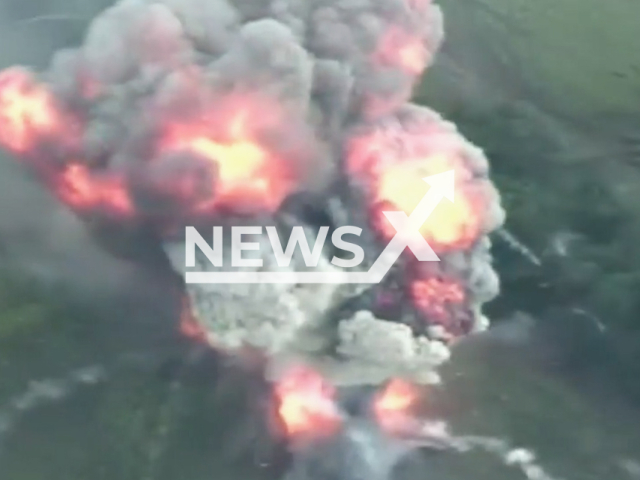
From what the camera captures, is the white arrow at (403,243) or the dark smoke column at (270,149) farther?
the white arrow at (403,243)

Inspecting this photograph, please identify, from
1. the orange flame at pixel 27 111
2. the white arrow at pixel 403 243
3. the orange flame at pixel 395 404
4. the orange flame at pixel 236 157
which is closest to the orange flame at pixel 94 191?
the orange flame at pixel 27 111

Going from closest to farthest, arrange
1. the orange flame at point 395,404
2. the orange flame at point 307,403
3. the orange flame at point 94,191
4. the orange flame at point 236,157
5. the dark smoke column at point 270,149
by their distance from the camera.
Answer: the dark smoke column at point 270,149, the orange flame at point 236,157, the orange flame at point 94,191, the orange flame at point 307,403, the orange flame at point 395,404

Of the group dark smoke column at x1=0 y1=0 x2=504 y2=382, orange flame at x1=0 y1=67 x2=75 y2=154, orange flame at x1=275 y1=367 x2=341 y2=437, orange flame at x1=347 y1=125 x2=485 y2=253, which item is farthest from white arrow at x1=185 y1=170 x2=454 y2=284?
orange flame at x1=0 y1=67 x2=75 y2=154

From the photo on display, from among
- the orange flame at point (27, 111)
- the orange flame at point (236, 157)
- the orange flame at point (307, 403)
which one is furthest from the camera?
the orange flame at point (307, 403)

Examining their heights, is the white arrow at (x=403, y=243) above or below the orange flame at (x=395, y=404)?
above

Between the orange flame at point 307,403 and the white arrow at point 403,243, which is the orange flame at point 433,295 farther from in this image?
the orange flame at point 307,403

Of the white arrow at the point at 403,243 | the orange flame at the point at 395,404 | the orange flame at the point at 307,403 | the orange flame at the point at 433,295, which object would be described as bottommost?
the orange flame at the point at 395,404

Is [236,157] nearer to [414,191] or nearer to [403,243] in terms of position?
[414,191]
